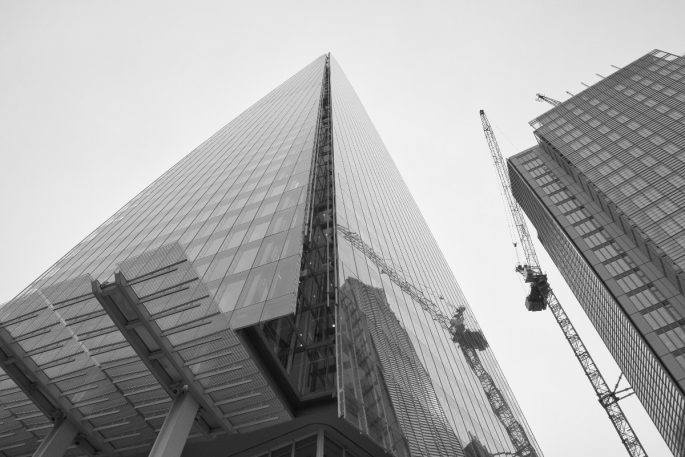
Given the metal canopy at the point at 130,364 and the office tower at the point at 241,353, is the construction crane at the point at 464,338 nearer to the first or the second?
the office tower at the point at 241,353

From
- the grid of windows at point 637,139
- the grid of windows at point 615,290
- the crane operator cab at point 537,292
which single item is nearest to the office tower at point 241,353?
the grid of windows at point 615,290

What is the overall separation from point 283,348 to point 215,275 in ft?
14.7

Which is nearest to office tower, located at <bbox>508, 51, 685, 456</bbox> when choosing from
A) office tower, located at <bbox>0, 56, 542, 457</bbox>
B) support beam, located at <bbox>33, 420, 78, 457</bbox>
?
office tower, located at <bbox>0, 56, 542, 457</bbox>

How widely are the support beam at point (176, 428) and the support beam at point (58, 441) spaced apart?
4823 mm

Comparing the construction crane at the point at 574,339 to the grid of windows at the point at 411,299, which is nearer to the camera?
the grid of windows at the point at 411,299

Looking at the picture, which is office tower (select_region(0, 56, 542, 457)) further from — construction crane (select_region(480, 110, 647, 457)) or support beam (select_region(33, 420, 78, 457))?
construction crane (select_region(480, 110, 647, 457))

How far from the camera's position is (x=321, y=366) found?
77.6ft

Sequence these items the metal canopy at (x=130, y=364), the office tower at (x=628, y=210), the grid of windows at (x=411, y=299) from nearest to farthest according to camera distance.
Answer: the metal canopy at (x=130, y=364), the grid of windows at (x=411, y=299), the office tower at (x=628, y=210)

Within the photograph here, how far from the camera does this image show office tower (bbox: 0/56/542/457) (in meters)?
17.3

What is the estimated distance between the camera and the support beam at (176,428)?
1591 centimetres

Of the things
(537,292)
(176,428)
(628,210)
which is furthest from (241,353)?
(537,292)

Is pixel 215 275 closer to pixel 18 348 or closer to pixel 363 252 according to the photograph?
pixel 18 348

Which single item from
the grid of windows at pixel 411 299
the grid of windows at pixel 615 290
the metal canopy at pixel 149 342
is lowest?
the metal canopy at pixel 149 342

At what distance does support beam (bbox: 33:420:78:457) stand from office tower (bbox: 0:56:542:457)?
0.06m
